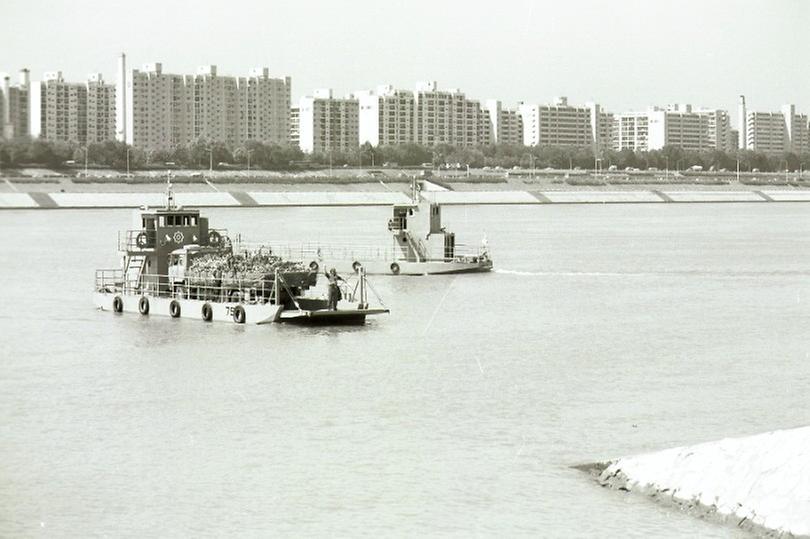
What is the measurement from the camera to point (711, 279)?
4925 cm

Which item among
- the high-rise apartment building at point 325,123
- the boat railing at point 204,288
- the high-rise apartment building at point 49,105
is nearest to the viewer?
the high-rise apartment building at point 49,105

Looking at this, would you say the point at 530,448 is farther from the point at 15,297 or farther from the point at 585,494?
the point at 15,297

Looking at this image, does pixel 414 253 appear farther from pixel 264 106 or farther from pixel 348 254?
pixel 264 106

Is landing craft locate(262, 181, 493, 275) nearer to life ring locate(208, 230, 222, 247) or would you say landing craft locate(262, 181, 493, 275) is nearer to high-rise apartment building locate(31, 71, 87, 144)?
life ring locate(208, 230, 222, 247)

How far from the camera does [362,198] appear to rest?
Result: 139 metres

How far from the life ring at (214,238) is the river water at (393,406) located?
311 centimetres

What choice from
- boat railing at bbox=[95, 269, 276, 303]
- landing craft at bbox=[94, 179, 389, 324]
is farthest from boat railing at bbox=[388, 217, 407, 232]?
boat railing at bbox=[95, 269, 276, 303]

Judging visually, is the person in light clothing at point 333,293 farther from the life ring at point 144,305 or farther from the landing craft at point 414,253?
the landing craft at point 414,253

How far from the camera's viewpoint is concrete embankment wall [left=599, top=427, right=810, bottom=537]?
1356 centimetres

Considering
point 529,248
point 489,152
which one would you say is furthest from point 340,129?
point 529,248

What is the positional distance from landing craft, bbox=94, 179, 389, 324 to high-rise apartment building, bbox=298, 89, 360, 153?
147 metres

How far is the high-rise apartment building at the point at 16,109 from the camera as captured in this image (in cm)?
938

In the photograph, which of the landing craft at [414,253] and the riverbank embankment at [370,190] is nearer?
the landing craft at [414,253]

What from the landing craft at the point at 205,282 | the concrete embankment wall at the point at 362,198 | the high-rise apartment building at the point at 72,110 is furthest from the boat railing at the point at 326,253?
the concrete embankment wall at the point at 362,198
